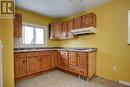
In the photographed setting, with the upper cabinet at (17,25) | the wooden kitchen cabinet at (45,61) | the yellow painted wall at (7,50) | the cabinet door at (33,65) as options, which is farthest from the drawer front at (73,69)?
the upper cabinet at (17,25)

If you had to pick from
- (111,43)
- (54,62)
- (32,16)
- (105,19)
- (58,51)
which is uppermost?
(32,16)

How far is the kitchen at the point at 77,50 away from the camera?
2.64 metres

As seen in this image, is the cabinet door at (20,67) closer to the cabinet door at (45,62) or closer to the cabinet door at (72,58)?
the cabinet door at (45,62)

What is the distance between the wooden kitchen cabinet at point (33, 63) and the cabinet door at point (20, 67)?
0.44ft

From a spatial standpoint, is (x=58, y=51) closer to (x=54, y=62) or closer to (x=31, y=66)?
(x=54, y=62)

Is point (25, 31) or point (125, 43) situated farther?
point (25, 31)

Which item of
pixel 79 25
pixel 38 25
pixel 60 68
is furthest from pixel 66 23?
pixel 60 68

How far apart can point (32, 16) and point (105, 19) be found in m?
2.75

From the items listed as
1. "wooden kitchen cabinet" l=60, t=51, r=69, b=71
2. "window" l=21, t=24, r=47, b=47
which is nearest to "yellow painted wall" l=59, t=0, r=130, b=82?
"wooden kitchen cabinet" l=60, t=51, r=69, b=71

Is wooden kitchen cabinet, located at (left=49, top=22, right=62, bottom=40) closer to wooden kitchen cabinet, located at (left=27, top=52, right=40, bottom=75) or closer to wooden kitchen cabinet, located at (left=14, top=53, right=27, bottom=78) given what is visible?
wooden kitchen cabinet, located at (left=27, top=52, right=40, bottom=75)

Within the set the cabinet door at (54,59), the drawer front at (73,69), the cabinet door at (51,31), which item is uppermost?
the cabinet door at (51,31)

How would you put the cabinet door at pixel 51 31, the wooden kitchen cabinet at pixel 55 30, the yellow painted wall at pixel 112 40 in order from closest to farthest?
the yellow painted wall at pixel 112 40, the wooden kitchen cabinet at pixel 55 30, the cabinet door at pixel 51 31

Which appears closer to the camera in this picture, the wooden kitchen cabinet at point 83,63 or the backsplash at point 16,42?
the wooden kitchen cabinet at point 83,63

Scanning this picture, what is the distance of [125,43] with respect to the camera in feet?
8.62
